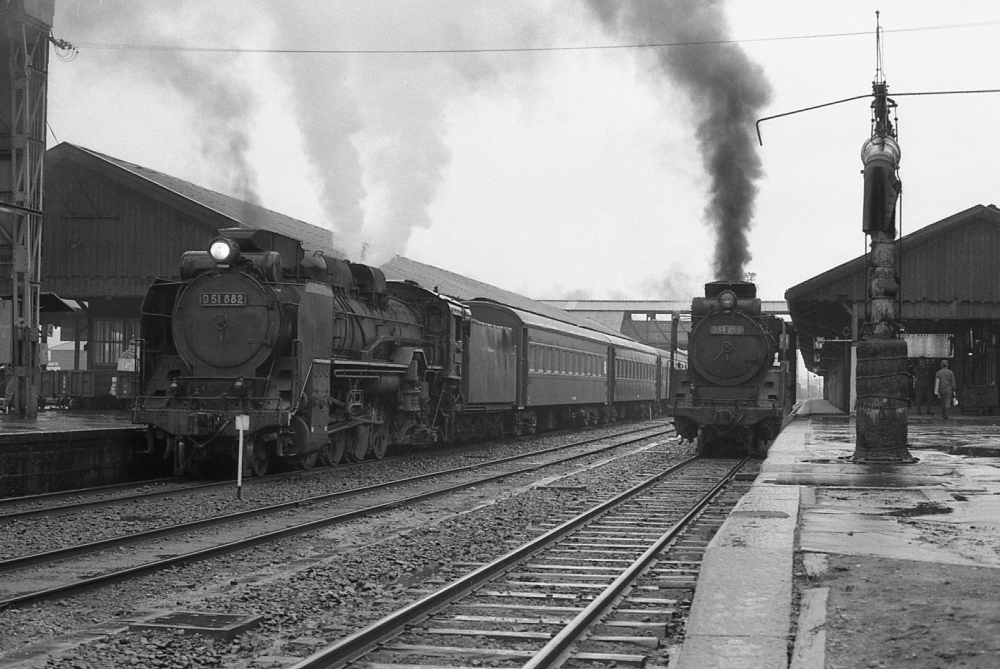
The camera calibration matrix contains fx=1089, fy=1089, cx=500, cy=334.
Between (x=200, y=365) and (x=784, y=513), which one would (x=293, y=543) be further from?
(x=200, y=365)

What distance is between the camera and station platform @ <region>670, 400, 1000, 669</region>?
5426mm

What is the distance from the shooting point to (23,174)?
20531 millimetres

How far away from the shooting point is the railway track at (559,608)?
5.75 m

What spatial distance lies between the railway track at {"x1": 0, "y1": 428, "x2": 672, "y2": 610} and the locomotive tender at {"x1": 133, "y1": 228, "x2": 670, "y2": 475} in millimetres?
2010

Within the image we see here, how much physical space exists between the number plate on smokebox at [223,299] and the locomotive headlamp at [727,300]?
879 centimetres

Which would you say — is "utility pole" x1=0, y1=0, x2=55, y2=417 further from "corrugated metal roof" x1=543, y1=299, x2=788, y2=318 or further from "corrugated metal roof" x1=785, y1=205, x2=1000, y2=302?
"corrugated metal roof" x1=543, y1=299, x2=788, y2=318

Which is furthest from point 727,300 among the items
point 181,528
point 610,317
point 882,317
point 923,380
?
point 610,317

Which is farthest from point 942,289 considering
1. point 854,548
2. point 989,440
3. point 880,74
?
point 854,548

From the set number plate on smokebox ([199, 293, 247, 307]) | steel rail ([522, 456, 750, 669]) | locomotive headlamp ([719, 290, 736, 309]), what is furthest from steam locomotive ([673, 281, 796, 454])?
steel rail ([522, 456, 750, 669])

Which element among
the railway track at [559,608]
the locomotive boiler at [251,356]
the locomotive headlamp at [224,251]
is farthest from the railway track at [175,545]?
the locomotive headlamp at [224,251]

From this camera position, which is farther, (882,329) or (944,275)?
(944,275)

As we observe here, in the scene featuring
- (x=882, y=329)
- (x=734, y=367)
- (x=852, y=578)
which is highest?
(x=882, y=329)

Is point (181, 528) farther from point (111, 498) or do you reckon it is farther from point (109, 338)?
point (109, 338)

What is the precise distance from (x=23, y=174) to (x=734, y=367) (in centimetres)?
1371
